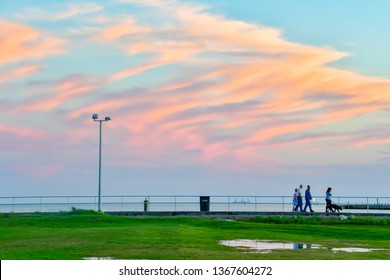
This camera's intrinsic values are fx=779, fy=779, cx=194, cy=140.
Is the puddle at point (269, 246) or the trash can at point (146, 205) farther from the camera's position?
the trash can at point (146, 205)

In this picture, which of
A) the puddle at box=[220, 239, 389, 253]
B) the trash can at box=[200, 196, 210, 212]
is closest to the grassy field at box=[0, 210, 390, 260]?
the puddle at box=[220, 239, 389, 253]

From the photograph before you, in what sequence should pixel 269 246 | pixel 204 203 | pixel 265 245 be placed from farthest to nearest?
pixel 204 203 < pixel 265 245 < pixel 269 246

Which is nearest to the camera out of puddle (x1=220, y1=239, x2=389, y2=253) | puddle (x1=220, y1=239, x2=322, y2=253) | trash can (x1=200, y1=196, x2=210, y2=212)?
puddle (x1=220, y1=239, x2=389, y2=253)

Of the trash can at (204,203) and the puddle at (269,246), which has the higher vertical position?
Result: the trash can at (204,203)

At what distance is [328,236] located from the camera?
31.0 metres

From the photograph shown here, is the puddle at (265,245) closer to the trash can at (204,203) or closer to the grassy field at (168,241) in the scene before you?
the grassy field at (168,241)

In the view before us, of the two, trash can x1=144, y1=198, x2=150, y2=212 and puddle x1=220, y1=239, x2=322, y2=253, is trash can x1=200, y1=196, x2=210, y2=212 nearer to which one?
trash can x1=144, y1=198, x2=150, y2=212

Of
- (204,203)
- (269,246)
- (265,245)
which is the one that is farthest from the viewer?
(204,203)

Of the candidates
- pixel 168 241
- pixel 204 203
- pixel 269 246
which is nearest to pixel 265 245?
pixel 269 246

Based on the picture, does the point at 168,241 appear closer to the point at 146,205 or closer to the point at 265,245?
the point at 265,245

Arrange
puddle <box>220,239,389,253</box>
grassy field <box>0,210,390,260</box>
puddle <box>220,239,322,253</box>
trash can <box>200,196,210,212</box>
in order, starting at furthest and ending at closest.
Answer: trash can <box>200,196,210,212</box>
puddle <box>220,239,322,253</box>
puddle <box>220,239,389,253</box>
grassy field <box>0,210,390,260</box>

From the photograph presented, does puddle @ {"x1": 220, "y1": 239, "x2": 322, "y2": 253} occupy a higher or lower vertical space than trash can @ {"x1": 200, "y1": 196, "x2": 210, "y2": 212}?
lower

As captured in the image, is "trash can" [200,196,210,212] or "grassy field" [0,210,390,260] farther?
"trash can" [200,196,210,212]

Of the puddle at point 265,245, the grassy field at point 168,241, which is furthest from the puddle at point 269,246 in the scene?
the grassy field at point 168,241
